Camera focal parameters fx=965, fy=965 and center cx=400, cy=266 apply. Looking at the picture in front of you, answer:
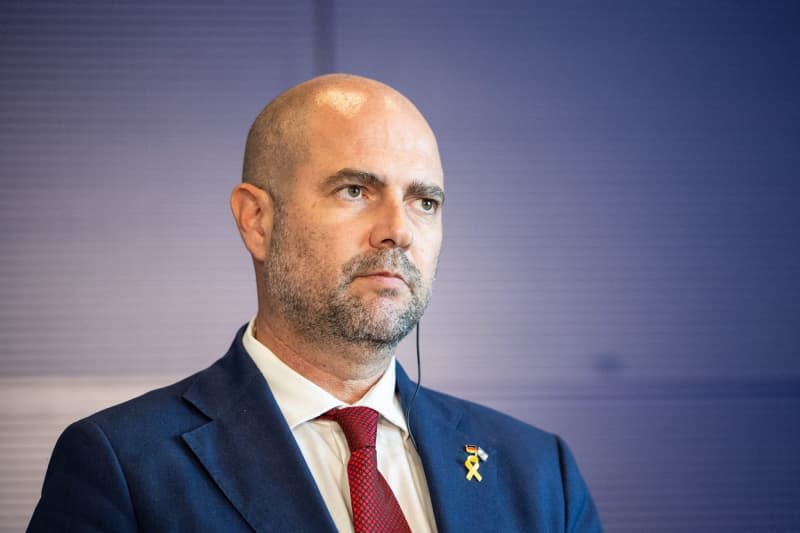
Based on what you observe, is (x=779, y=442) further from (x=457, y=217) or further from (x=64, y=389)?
(x=64, y=389)

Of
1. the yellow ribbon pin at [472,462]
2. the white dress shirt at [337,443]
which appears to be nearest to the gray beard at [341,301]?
the white dress shirt at [337,443]

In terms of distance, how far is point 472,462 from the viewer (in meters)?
2.20

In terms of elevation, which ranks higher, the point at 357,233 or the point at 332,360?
the point at 357,233

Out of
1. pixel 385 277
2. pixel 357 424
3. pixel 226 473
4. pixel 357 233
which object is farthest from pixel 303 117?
pixel 226 473

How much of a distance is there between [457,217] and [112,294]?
3.55 feet

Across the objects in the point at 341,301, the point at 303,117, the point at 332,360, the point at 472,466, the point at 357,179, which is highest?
the point at 303,117

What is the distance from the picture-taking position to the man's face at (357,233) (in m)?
2.02

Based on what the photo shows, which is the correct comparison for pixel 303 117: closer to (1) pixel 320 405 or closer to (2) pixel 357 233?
(2) pixel 357 233

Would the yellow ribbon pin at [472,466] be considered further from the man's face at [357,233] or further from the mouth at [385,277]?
the mouth at [385,277]

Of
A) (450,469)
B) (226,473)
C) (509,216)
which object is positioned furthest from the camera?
(509,216)

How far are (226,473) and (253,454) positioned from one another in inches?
2.6

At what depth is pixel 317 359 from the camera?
2.13m

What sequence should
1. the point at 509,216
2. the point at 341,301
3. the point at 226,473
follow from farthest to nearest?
the point at 509,216, the point at 341,301, the point at 226,473

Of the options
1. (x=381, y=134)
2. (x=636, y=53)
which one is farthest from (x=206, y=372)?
(x=636, y=53)
